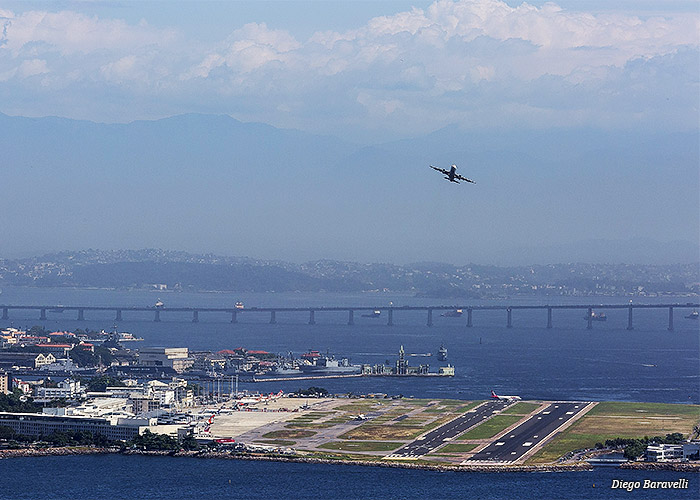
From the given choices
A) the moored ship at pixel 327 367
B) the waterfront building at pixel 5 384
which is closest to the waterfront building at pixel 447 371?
the moored ship at pixel 327 367

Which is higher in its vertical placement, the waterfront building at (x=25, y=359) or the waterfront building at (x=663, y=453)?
the waterfront building at (x=25, y=359)

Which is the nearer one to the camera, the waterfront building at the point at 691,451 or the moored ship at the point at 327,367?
the waterfront building at the point at 691,451

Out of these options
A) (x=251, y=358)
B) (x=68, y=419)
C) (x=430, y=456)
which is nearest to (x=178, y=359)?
(x=251, y=358)

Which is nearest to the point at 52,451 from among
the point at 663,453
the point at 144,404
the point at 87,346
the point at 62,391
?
the point at 144,404

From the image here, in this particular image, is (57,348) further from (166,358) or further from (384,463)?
(384,463)

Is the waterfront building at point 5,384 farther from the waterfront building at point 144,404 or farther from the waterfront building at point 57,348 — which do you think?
the waterfront building at point 57,348

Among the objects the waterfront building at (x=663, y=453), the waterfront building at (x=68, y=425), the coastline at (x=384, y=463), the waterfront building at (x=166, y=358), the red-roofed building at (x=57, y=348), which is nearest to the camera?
the coastline at (x=384, y=463)

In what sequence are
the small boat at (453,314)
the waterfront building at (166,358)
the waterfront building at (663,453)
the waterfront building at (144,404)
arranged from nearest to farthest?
1. the waterfront building at (663,453)
2. the waterfront building at (144,404)
3. the waterfront building at (166,358)
4. the small boat at (453,314)
